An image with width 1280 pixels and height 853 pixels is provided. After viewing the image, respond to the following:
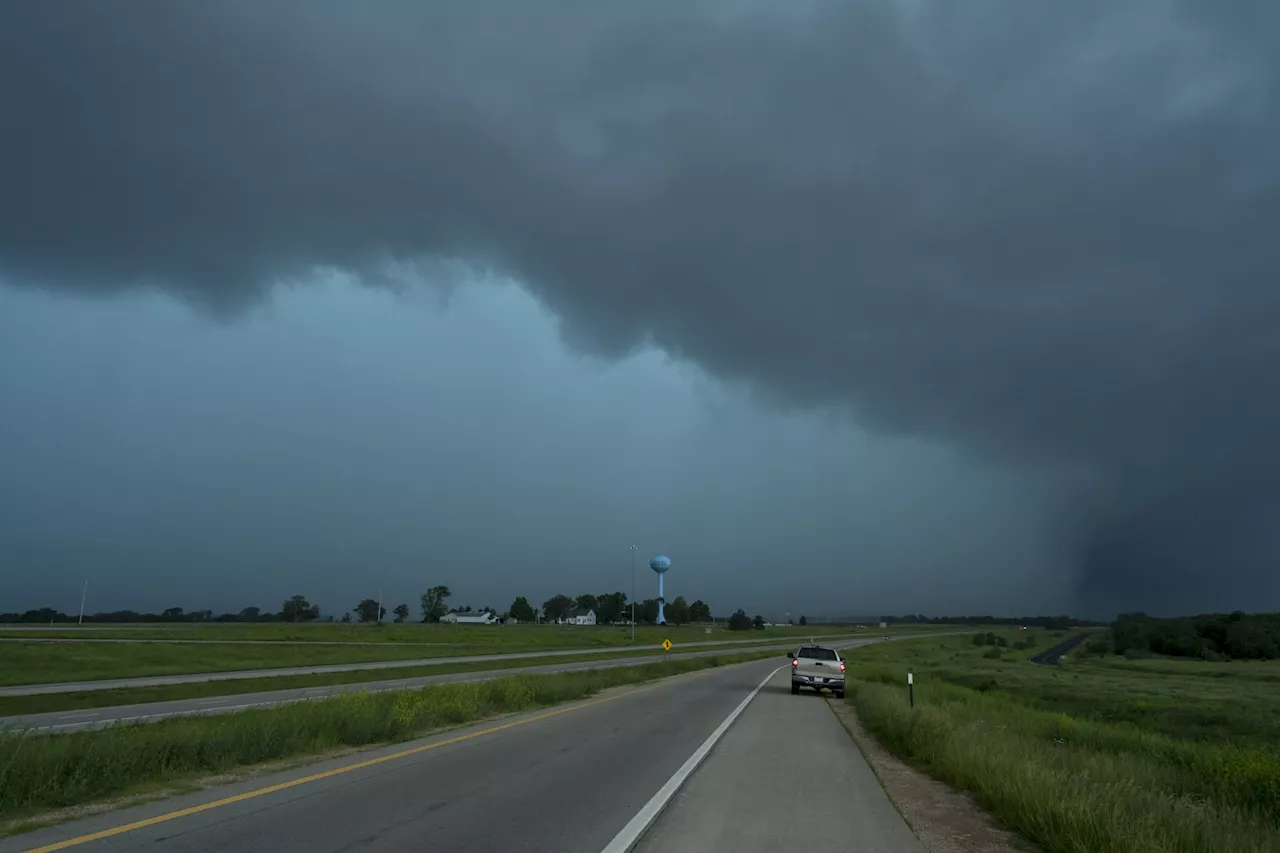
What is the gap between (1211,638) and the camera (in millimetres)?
121375

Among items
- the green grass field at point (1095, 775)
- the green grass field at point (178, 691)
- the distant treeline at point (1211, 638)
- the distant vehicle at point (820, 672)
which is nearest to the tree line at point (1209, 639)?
the distant treeline at point (1211, 638)

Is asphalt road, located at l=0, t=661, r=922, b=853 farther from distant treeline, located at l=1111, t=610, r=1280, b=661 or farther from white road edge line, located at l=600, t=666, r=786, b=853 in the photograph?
distant treeline, located at l=1111, t=610, r=1280, b=661

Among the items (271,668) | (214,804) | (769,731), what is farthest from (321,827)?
(271,668)

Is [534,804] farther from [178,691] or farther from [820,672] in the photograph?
[178,691]

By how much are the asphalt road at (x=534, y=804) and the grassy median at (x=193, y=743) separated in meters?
0.99

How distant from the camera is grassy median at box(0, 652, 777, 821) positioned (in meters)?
8.80

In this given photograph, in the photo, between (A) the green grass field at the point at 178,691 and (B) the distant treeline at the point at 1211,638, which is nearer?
(A) the green grass field at the point at 178,691

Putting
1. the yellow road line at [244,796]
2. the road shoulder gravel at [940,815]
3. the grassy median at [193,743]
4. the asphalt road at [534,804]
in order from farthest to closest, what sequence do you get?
the grassy median at [193,743], the road shoulder gravel at [940,815], the asphalt road at [534,804], the yellow road line at [244,796]

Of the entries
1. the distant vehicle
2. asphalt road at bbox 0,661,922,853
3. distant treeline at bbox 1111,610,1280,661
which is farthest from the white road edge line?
distant treeline at bbox 1111,610,1280,661

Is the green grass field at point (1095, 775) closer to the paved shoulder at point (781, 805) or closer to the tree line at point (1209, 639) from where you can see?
the paved shoulder at point (781, 805)

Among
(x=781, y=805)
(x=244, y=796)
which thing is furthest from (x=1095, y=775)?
(x=244, y=796)

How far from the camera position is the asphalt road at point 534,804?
24.1 feet

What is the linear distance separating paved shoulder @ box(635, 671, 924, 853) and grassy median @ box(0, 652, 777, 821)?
20.5 feet

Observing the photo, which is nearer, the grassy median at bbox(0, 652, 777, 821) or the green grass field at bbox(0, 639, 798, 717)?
the grassy median at bbox(0, 652, 777, 821)
